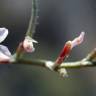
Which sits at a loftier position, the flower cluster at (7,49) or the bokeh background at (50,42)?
the flower cluster at (7,49)

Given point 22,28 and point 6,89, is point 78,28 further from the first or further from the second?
point 6,89

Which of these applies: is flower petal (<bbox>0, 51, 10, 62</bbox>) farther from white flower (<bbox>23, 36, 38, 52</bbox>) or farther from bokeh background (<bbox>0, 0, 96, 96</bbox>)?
bokeh background (<bbox>0, 0, 96, 96</bbox>)

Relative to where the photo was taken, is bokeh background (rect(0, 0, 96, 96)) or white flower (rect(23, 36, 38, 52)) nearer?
white flower (rect(23, 36, 38, 52))

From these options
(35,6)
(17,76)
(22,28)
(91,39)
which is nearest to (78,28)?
(91,39)

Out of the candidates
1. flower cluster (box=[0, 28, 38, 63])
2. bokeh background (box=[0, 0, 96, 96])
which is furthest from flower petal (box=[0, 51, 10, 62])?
bokeh background (box=[0, 0, 96, 96])

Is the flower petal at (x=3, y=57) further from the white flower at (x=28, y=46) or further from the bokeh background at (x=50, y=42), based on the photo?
the bokeh background at (x=50, y=42)

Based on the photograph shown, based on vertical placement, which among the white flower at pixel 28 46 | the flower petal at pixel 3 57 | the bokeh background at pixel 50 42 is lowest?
the bokeh background at pixel 50 42

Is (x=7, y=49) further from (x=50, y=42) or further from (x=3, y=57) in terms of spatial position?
(x=50, y=42)

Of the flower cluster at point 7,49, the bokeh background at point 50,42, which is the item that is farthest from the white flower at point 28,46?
the bokeh background at point 50,42

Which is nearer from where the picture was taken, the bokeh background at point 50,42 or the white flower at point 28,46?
the white flower at point 28,46
